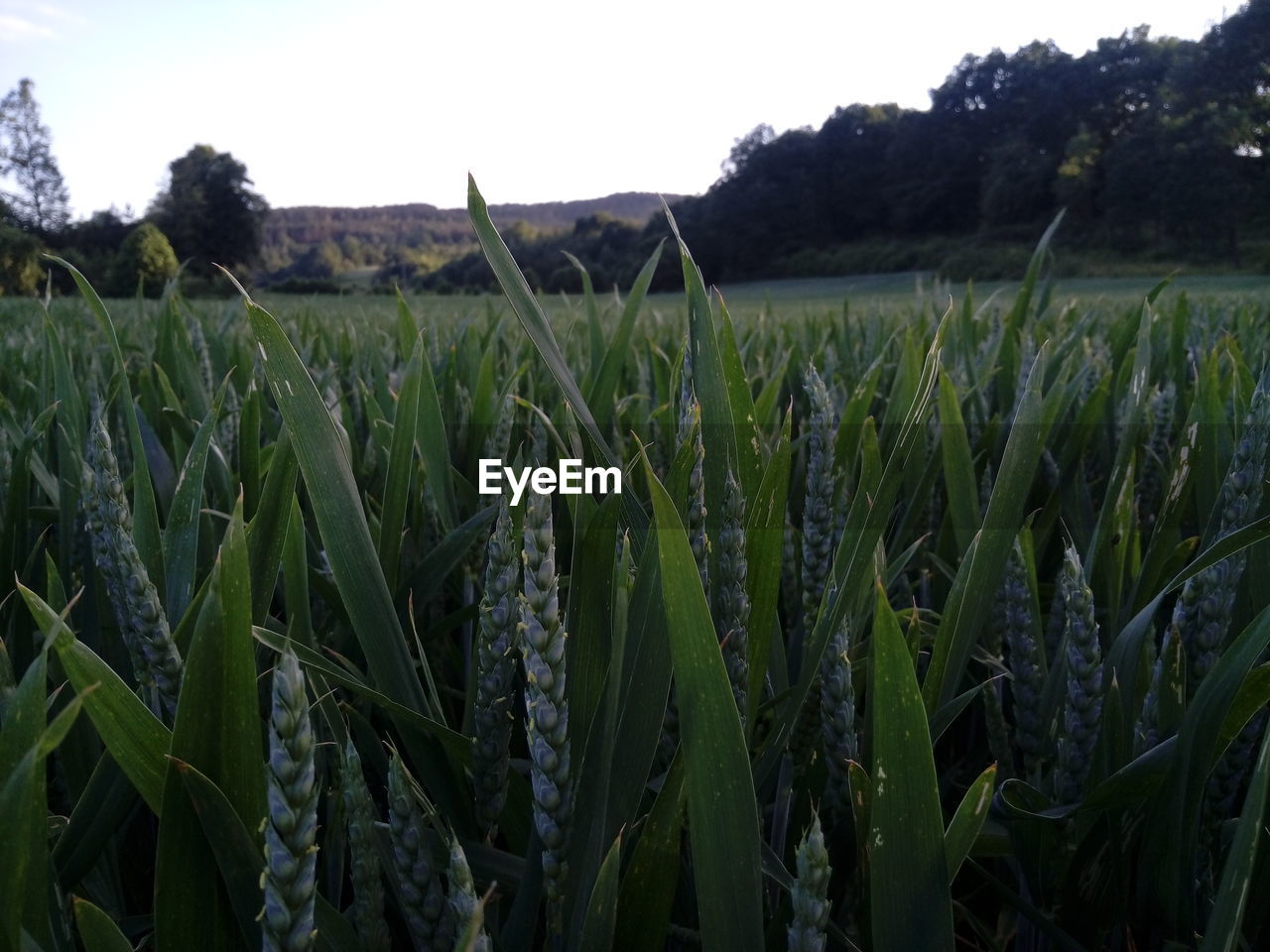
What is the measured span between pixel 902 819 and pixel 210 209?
40.9m

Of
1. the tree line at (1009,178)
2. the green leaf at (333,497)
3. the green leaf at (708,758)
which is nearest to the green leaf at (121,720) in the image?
the green leaf at (333,497)

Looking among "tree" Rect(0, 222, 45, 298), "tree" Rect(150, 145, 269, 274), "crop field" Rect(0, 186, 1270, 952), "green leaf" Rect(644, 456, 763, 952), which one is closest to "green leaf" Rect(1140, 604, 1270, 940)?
"crop field" Rect(0, 186, 1270, 952)

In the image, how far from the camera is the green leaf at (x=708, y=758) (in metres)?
0.32

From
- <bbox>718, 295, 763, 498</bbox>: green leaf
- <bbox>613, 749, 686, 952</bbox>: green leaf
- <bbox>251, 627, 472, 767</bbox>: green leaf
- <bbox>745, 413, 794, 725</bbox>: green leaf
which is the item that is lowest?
<bbox>613, 749, 686, 952</bbox>: green leaf

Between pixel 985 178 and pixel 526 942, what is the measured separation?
140ft

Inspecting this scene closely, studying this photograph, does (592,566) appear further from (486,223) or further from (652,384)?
(652,384)

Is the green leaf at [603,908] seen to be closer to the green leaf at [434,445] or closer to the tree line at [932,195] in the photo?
the green leaf at [434,445]

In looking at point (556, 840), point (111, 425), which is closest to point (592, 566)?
point (556, 840)

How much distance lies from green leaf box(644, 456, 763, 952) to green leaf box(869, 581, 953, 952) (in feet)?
0.17

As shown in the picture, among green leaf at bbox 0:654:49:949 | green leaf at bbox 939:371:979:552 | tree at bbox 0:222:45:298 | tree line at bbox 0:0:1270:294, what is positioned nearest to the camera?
green leaf at bbox 0:654:49:949

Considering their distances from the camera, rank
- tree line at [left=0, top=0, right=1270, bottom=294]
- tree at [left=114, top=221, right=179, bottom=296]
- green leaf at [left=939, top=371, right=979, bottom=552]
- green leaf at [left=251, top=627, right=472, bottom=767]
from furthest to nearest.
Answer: tree line at [left=0, top=0, right=1270, bottom=294] < tree at [left=114, top=221, right=179, bottom=296] < green leaf at [left=939, top=371, right=979, bottom=552] < green leaf at [left=251, top=627, right=472, bottom=767]

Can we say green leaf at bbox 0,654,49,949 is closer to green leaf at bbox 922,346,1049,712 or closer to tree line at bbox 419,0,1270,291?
green leaf at bbox 922,346,1049,712

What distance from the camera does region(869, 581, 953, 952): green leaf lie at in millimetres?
325

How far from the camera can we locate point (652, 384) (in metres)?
1.38
